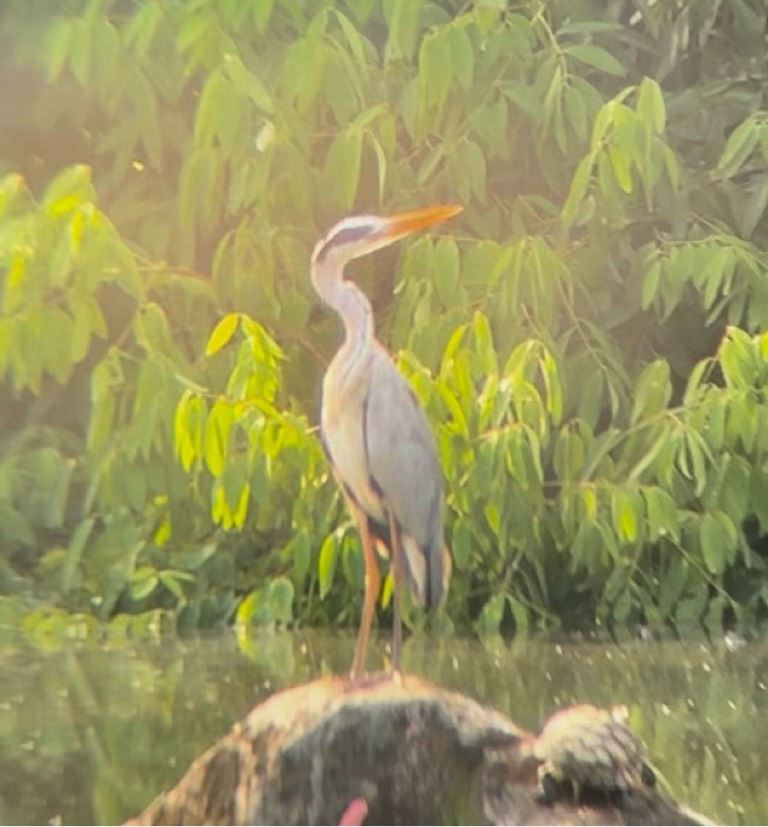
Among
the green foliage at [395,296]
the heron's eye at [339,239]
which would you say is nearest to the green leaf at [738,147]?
the green foliage at [395,296]

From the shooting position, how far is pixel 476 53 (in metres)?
2.12

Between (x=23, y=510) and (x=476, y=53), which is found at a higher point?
(x=476, y=53)

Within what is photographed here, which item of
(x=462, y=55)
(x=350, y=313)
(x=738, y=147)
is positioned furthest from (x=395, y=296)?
(x=738, y=147)

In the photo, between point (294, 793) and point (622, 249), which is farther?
point (622, 249)

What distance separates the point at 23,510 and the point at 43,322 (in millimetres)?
234

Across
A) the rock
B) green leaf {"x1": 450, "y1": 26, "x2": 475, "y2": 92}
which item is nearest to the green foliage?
green leaf {"x1": 450, "y1": 26, "x2": 475, "y2": 92}

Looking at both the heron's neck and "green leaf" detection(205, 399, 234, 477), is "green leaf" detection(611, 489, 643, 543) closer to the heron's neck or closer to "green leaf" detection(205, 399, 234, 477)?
the heron's neck

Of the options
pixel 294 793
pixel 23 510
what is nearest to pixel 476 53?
pixel 23 510

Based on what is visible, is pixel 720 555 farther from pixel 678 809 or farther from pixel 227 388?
pixel 227 388

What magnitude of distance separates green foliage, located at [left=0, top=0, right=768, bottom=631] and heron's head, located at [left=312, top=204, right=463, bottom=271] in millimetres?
19

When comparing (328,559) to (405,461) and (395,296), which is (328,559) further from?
(395,296)

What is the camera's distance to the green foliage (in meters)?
2.07

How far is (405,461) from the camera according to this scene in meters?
2.06

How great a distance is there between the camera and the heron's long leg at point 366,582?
2068mm
